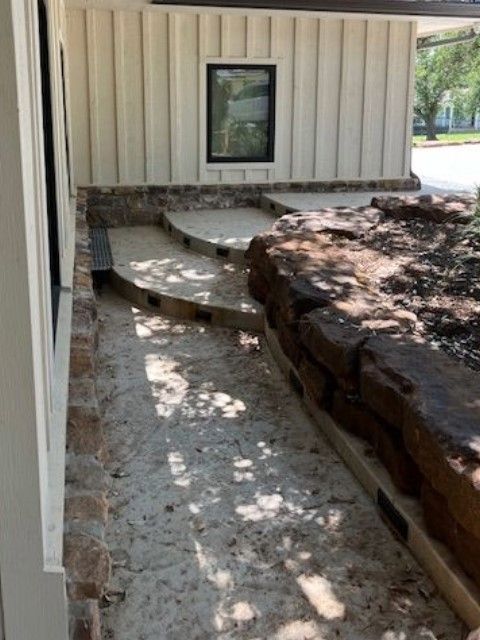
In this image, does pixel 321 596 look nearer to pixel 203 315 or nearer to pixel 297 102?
pixel 203 315

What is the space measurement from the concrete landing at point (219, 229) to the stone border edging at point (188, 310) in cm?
117

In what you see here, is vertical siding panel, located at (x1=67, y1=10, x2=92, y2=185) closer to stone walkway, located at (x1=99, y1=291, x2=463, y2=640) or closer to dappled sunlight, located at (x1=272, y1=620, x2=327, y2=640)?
stone walkway, located at (x1=99, y1=291, x2=463, y2=640)

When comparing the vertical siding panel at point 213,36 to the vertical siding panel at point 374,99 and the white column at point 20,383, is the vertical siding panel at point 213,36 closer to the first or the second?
the vertical siding panel at point 374,99

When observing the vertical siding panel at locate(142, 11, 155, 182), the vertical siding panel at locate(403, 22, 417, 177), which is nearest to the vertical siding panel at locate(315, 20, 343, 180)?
the vertical siding panel at locate(403, 22, 417, 177)

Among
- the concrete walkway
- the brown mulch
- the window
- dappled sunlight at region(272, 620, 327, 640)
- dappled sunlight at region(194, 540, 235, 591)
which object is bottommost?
dappled sunlight at region(272, 620, 327, 640)

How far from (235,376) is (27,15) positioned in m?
3.09

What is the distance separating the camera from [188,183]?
969 cm

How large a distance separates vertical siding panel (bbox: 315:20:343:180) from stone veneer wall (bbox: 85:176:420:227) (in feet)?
0.96

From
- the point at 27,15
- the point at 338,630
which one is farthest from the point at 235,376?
the point at 27,15

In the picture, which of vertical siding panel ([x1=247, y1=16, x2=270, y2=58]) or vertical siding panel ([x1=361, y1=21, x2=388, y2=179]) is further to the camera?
vertical siding panel ([x1=361, y1=21, x2=388, y2=179])

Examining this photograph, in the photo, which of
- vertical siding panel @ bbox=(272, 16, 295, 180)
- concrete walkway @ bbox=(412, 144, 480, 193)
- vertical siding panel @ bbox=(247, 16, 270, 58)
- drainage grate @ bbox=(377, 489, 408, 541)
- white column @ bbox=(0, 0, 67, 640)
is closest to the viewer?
white column @ bbox=(0, 0, 67, 640)

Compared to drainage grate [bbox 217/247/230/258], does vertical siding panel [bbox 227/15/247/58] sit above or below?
above

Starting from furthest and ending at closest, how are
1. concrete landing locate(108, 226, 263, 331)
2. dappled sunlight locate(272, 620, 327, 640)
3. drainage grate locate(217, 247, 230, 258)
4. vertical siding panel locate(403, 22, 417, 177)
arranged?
vertical siding panel locate(403, 22, 417, 177)
drainage grate locate(217, 247, 230, 258)
concrete landing locate(108, 226, 263, 331)
dappled sunlight locate(272, 620, 327, 640)

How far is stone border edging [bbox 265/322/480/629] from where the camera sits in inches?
96.5
